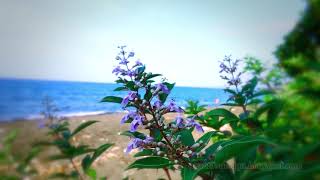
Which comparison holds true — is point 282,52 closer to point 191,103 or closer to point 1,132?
point 191,103

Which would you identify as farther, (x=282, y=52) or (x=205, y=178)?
(x=282, y=52)

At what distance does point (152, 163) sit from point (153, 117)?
19 cm

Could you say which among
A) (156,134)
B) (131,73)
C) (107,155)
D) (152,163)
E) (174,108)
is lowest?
(107,155)

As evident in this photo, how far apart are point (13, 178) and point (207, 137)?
802mm

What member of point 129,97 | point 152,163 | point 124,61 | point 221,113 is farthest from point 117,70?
point 221,113

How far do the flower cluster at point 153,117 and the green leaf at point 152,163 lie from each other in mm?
24

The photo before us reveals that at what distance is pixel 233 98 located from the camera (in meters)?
2.15

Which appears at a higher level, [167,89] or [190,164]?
[167,89]

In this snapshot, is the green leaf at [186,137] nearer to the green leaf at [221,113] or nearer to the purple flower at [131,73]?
the purple flower at [131,73]

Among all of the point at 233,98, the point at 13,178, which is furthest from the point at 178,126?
the point at 233,98

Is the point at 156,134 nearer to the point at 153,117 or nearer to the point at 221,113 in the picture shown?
the point at 153,117

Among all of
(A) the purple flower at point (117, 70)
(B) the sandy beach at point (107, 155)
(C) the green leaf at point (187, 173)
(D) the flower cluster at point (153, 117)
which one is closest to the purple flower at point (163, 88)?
(D) the flower cluster at point (153, 117)

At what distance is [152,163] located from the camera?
3.79 feet

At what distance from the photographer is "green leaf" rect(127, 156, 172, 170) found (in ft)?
3.72
